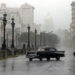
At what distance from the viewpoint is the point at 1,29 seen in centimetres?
14325

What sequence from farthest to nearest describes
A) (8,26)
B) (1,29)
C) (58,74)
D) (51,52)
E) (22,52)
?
(8,26) → (1,29) → (22,52) → (51,52) → (58,74)

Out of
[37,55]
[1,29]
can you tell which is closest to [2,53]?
[37,55]

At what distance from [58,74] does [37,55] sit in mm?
21568

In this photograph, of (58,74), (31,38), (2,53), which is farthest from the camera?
(31,38)

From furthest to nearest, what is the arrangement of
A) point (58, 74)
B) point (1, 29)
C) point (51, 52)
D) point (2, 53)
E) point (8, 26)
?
point (8, 26), point (1, 29), point (2, 53), point (51, 52), point (58, 74)

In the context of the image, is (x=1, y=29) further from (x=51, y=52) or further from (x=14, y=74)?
(x=14, y=74)

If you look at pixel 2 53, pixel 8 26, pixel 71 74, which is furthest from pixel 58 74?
pixel 8 26

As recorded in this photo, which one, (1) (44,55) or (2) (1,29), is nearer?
(1) (44,55)

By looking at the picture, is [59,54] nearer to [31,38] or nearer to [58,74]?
[58,74]

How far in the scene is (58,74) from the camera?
57.9 ft

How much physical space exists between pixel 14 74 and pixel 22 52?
53156 mm

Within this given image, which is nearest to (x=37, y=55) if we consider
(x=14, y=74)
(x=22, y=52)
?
(x=14, y=74)

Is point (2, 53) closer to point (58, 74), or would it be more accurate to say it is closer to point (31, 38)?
point (58, 74)

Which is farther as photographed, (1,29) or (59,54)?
(1,29)
